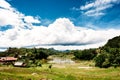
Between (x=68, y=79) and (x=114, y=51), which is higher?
(x=114, y=51)

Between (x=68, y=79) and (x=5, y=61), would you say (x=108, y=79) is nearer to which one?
(x=68, y=79)

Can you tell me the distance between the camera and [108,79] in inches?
2960

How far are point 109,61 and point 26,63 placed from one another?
44405mm

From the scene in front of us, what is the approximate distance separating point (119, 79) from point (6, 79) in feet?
111

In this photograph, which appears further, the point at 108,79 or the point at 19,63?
the point at 19,63

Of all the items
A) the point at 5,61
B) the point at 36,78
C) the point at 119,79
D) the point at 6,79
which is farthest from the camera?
the point at 5,61

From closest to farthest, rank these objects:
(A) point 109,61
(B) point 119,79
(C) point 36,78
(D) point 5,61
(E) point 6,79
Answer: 1. (E) point 6,79
2. (C) point 36,78
3. (B) point 119,79
4. (A) point 109,61
5. (D) point 5,61

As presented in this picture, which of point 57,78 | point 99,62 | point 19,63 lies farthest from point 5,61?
point 57,78

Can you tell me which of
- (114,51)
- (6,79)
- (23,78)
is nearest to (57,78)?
(23,78)

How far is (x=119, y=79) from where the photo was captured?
2950 inches

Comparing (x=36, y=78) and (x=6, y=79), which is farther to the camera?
(x=36, y=78)

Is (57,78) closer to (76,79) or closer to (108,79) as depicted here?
(76,79)

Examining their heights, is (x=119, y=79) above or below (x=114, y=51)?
below

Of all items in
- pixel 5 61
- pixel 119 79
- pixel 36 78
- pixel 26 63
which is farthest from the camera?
pixel 5 61
